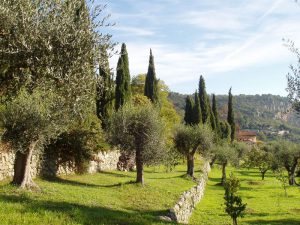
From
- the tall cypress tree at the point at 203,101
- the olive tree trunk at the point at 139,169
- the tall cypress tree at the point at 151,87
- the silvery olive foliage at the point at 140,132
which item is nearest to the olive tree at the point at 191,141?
the silvery olive foliage at the point at 140,132

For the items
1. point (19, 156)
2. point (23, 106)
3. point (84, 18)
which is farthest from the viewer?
point (19, 156)

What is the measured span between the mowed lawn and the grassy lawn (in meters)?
2.91

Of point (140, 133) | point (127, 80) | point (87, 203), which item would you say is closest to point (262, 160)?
→ point (127, 80)

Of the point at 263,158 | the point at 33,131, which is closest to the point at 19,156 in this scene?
the point at 33,131

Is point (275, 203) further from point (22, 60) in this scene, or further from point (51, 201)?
point (22, 60)

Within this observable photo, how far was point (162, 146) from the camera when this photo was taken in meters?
31.0

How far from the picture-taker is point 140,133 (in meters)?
30.5

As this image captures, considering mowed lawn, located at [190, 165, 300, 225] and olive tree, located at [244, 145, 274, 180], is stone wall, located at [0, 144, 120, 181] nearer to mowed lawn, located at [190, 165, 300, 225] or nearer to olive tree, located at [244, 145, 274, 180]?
mowed lawn, located at [190, 165, 300, 225]

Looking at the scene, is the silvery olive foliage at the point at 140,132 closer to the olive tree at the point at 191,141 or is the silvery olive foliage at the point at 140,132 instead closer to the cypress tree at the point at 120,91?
the olive tree at the point at 191,141

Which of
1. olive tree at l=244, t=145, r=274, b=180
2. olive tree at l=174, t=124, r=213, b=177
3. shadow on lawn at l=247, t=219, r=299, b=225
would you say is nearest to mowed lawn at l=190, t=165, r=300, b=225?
Answer: shadow on lawn at l=247, t=219, r=299, b=225

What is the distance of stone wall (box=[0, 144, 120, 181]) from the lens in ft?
74.1

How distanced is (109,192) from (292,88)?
1382 cm

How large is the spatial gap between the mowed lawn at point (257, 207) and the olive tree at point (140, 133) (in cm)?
565

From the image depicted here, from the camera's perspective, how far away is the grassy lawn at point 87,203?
531 inches
